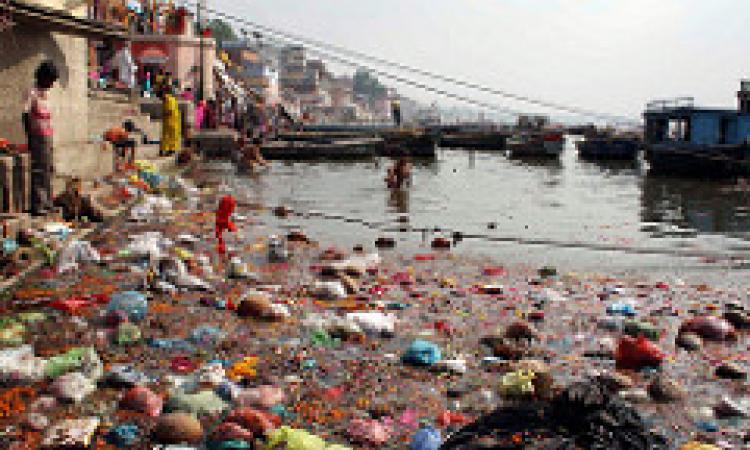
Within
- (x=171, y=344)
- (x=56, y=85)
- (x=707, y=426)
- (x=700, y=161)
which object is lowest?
(x=707, y=426)

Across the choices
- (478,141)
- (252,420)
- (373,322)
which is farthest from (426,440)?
(478,141)

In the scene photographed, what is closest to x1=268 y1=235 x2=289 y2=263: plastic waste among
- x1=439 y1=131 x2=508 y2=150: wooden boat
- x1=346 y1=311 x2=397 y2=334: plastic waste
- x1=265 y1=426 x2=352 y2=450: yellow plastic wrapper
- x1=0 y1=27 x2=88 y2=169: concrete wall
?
x1=346 y1=311 x2=397 y2=334: plastic waste

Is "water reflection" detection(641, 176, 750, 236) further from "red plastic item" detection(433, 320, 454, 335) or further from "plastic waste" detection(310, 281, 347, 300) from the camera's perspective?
"plastic waste" detection(310, 281, 347, 300)

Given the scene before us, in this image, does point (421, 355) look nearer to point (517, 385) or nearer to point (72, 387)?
point (517, 385)

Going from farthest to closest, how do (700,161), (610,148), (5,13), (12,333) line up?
(610,148)
(700,161)
(5,13)
(12,333)

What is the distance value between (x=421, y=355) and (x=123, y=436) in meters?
2.09

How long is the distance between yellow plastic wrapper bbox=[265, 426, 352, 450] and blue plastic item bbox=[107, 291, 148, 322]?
2.04 m

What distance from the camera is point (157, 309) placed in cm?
536

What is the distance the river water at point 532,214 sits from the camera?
9.88m

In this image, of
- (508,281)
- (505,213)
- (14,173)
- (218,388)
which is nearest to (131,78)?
(505,213)

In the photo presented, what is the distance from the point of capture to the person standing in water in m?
7.03

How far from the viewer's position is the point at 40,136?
7203 millimetres

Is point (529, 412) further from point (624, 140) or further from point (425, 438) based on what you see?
point (624, 140)

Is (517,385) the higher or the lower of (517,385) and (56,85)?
the lower
